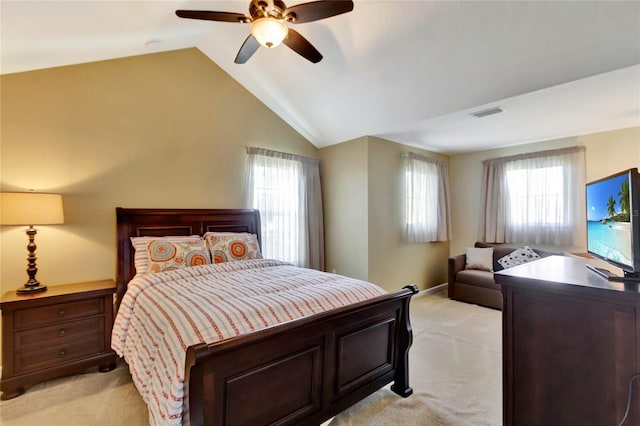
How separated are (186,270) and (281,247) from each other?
1.70m

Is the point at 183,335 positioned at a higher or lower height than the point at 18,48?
lower

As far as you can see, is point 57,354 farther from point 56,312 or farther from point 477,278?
point 477,278

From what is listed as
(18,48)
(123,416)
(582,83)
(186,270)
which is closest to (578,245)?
(582,83)

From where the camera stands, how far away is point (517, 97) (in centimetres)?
289

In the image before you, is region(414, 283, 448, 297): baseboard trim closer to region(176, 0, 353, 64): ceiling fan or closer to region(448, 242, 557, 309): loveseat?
region(448, 242, 557, 309): loveseat

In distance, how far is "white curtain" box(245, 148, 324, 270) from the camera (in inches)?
159

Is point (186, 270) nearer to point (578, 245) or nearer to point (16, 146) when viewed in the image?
point (16, 146)

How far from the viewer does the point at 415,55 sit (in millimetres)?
2754

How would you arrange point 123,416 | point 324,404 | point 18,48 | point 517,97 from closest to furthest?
point 324,404 < point 123,416 < point 18,48 < point 517,97

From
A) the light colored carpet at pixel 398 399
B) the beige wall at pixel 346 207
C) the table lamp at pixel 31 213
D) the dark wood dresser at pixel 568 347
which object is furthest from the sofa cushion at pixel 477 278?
the table lamp at pixel 31 213

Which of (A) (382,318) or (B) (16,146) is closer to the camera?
(A) (382,318)

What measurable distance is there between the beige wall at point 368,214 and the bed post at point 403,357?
73.9 inches

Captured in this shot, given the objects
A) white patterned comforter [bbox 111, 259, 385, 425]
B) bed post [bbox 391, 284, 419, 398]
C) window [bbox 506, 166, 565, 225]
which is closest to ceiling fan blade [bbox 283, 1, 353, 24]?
white patterned comforter [bbox 111, 259, 385, 425]

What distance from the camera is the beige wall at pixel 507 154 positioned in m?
3.78
